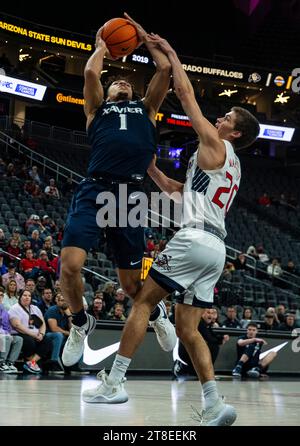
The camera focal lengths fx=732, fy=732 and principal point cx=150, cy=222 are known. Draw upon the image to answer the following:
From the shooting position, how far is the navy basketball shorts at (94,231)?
564 centimetres

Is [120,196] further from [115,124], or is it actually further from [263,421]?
[263,421]

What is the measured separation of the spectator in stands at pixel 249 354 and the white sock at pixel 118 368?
8457mm

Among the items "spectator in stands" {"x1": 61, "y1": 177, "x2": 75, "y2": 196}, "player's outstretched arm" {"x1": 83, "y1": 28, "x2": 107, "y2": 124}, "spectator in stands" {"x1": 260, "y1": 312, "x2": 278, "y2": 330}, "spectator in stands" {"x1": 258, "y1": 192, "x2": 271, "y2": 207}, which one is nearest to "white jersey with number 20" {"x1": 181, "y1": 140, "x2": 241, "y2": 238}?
"player's outstretched arm" {"x1": 83, "y1": 28, "x2": 107, "y2": 124}

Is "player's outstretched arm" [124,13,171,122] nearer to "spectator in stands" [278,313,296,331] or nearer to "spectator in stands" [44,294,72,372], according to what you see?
"spectator in stands" [44,294,72,372]

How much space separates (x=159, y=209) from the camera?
77.9 ft

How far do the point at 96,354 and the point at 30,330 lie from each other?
4.56ft

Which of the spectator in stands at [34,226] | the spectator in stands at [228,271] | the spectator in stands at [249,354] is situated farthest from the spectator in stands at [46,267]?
the spectator in stands at [228,271]

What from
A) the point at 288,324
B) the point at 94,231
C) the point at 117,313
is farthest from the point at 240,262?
the point at 94,231

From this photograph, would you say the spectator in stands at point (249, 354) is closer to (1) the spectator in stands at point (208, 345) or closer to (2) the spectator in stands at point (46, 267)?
(1) the spectator in stands at point (208, 345)

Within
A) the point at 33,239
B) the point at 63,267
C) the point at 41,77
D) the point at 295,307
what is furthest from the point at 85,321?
the point at 41,77

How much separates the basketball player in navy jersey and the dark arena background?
0.85 m

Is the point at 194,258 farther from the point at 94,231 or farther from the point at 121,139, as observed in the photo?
the point at 121,139

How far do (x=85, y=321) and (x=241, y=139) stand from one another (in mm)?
1974

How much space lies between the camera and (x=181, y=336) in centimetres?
512
